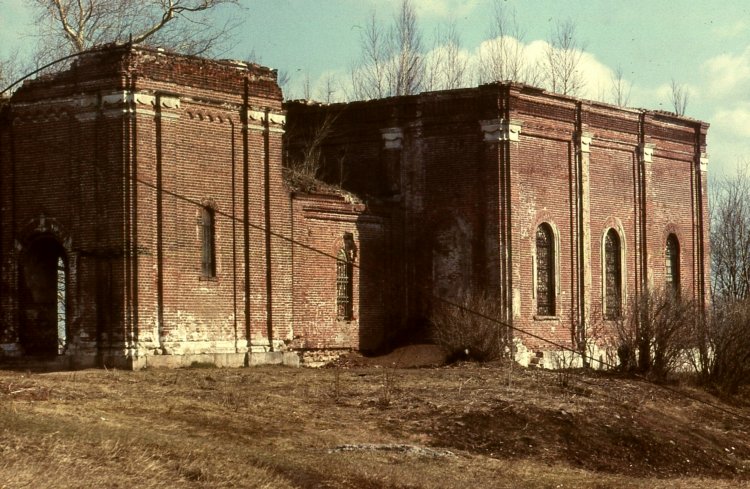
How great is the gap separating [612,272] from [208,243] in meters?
12.5

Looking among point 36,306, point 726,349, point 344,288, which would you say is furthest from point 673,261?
point 36,306

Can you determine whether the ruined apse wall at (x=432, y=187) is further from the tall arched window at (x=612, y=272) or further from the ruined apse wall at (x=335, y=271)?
the tall arched window at (x=612, y=272)

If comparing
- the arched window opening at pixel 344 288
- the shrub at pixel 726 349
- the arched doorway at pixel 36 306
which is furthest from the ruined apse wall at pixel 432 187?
the arched doorway at pixel 36 306

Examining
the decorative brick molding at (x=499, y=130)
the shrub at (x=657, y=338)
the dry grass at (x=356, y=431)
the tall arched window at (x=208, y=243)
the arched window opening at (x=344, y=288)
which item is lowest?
the dry grass at (x=356, y=431)

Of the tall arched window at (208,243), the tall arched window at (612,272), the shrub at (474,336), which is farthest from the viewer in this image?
the tall arched window at (612,272)

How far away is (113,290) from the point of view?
87.3 ft

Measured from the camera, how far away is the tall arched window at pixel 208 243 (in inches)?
1101

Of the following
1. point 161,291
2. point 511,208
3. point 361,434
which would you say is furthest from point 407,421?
point 511,208

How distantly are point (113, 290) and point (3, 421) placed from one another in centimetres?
874

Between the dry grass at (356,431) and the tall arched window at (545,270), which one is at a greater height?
the tall arched window at (545,270)

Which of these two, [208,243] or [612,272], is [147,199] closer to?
[208,243]

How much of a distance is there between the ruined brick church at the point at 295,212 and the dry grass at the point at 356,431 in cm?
195

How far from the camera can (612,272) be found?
36188 millimetres

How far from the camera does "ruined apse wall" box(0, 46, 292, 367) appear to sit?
1048 inches
